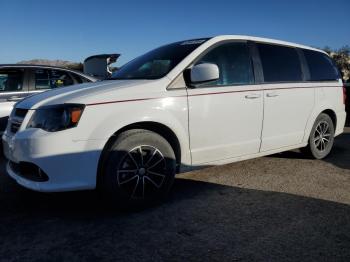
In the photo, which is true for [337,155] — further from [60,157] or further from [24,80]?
[24,80]

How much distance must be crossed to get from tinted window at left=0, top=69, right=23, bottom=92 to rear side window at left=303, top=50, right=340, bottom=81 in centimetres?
462

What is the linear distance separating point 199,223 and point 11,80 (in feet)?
15.0

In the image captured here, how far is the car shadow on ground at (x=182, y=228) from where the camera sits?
2.64 m

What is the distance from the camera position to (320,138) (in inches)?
219

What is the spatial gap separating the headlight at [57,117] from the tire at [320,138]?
3554mm

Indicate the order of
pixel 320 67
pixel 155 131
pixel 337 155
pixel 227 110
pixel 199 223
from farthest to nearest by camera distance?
pixel 337 155, pixel 320 67, pixel 227 110, pixel 155 131, pixel 199 223

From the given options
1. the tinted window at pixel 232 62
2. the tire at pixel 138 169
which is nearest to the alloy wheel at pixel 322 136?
the tinted window at pixel 232 62

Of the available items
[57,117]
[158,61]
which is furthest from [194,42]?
[57,117]

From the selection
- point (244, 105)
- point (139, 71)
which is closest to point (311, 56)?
point (244, 105)

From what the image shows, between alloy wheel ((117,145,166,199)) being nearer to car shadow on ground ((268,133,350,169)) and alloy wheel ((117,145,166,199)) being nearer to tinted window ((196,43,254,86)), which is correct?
tinted window ((196,43,254,86))

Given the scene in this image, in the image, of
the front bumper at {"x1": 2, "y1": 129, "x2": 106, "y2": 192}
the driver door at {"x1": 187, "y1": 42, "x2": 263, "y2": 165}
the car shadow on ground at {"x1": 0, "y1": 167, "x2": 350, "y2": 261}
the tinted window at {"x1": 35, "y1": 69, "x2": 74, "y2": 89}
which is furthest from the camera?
the tinted window at {"x1": 35, "y1": 69, "x2": 74, "y2": 89}

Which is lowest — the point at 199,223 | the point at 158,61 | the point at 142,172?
the point at 199,223

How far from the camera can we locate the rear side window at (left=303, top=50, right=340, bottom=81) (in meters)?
5.35

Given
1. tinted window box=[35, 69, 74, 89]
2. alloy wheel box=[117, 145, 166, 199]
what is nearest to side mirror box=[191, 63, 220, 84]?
alloy wheel box=[117, 145, 166, 199]
